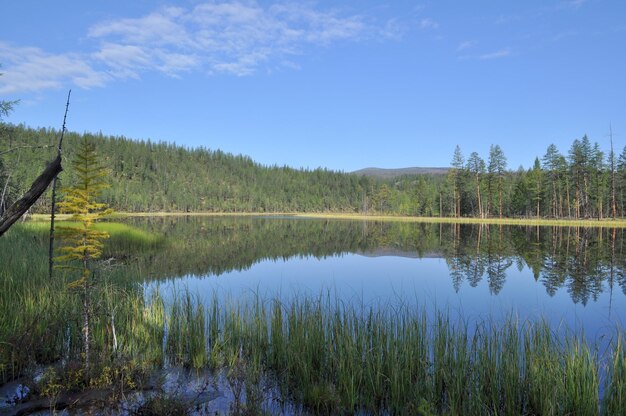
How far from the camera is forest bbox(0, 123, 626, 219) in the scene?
74.0 metres

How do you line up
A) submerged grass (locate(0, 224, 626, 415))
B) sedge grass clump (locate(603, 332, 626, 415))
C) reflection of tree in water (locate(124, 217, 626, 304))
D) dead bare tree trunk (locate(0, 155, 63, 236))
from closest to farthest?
dead bare tree trunk (locate(0, 155, 63, 236)), sedge grass clump (locate(603, 332, 626, 415)), submerged grass (locate(0, 224, 626, 415)), reflection of tree in water (locate(124, 217, 626, 304))

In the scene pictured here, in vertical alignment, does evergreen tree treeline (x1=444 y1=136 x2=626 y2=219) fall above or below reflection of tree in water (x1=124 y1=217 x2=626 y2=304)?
above

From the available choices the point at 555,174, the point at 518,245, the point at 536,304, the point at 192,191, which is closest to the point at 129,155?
the point at 192,191

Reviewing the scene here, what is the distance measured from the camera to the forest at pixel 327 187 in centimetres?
7400

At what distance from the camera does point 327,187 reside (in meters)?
194

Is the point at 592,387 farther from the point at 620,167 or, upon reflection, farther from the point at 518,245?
the point at 620,167

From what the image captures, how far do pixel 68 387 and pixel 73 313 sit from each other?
3.17 m

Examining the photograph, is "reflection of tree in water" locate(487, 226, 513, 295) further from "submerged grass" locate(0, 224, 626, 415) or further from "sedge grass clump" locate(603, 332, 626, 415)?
"sedge grass clump" locate(603, 332, 626, 415)

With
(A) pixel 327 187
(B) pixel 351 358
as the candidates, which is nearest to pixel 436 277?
(B) pixel 351 358

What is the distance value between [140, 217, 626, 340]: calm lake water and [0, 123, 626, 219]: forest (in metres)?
9.69

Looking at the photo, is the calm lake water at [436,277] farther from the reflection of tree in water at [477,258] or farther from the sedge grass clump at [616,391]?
the sedge grass clump at [616,391]

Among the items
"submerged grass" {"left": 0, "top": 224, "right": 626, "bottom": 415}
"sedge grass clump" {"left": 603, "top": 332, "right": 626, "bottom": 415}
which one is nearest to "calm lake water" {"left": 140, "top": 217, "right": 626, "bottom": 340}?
"submerged grass" {"left": 0, "top": 224, "right": 626, "bottom": 415}

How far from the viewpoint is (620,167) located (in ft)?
254

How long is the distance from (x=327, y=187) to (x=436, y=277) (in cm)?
17513
